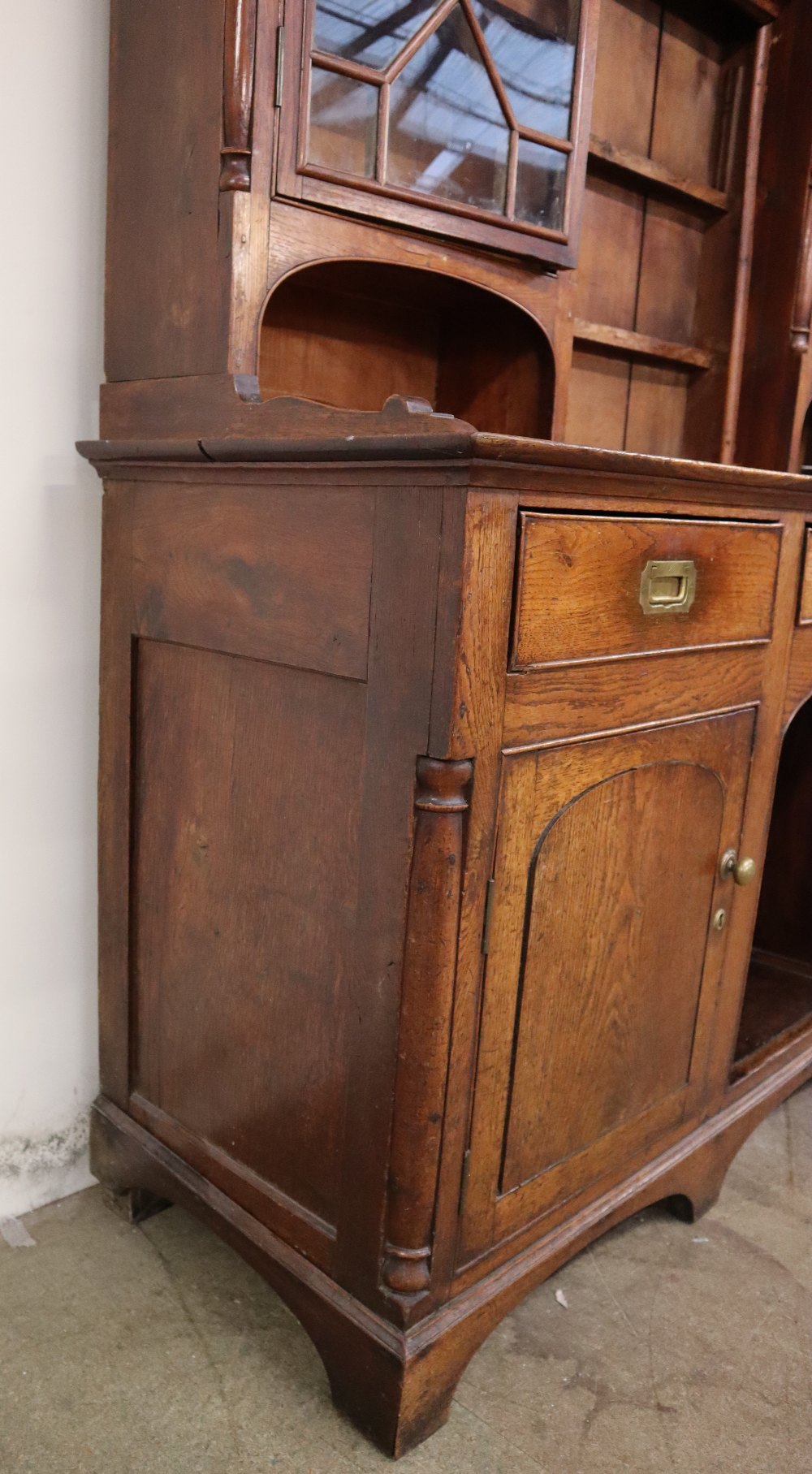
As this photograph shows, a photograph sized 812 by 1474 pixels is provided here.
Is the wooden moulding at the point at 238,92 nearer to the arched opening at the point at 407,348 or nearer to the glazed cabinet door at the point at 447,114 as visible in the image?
the glazed cabinet door at the point at 447,114

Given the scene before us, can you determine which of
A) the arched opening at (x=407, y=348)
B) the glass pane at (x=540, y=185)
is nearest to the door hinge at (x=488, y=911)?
the arched opening at (x=407, y=348)

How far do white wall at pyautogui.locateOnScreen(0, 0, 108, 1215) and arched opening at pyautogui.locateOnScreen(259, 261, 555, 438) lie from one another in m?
0.27

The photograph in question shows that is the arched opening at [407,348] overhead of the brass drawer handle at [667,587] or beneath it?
overhead

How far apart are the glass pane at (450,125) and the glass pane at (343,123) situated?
31mm

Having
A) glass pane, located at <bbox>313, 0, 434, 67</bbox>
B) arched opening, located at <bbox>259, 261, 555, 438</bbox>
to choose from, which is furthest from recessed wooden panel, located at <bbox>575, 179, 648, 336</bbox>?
glass pane, located at <bbox>313, 0, 434, 67</bbox>

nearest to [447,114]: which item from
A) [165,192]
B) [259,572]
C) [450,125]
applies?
[450,125]

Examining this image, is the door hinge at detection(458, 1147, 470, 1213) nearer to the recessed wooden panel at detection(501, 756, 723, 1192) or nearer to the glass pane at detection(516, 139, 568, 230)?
the recessed wooden panel at detection(501, 756, 723, 1192)

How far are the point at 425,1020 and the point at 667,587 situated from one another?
0.56 meters

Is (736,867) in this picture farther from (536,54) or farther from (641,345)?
(536,54)

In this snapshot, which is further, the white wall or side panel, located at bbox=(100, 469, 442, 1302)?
the white wall

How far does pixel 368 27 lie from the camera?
1.25 metres

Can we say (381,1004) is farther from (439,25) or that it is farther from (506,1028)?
(439,25)

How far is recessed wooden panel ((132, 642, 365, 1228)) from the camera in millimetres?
1175

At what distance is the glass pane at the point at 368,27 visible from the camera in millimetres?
1210
